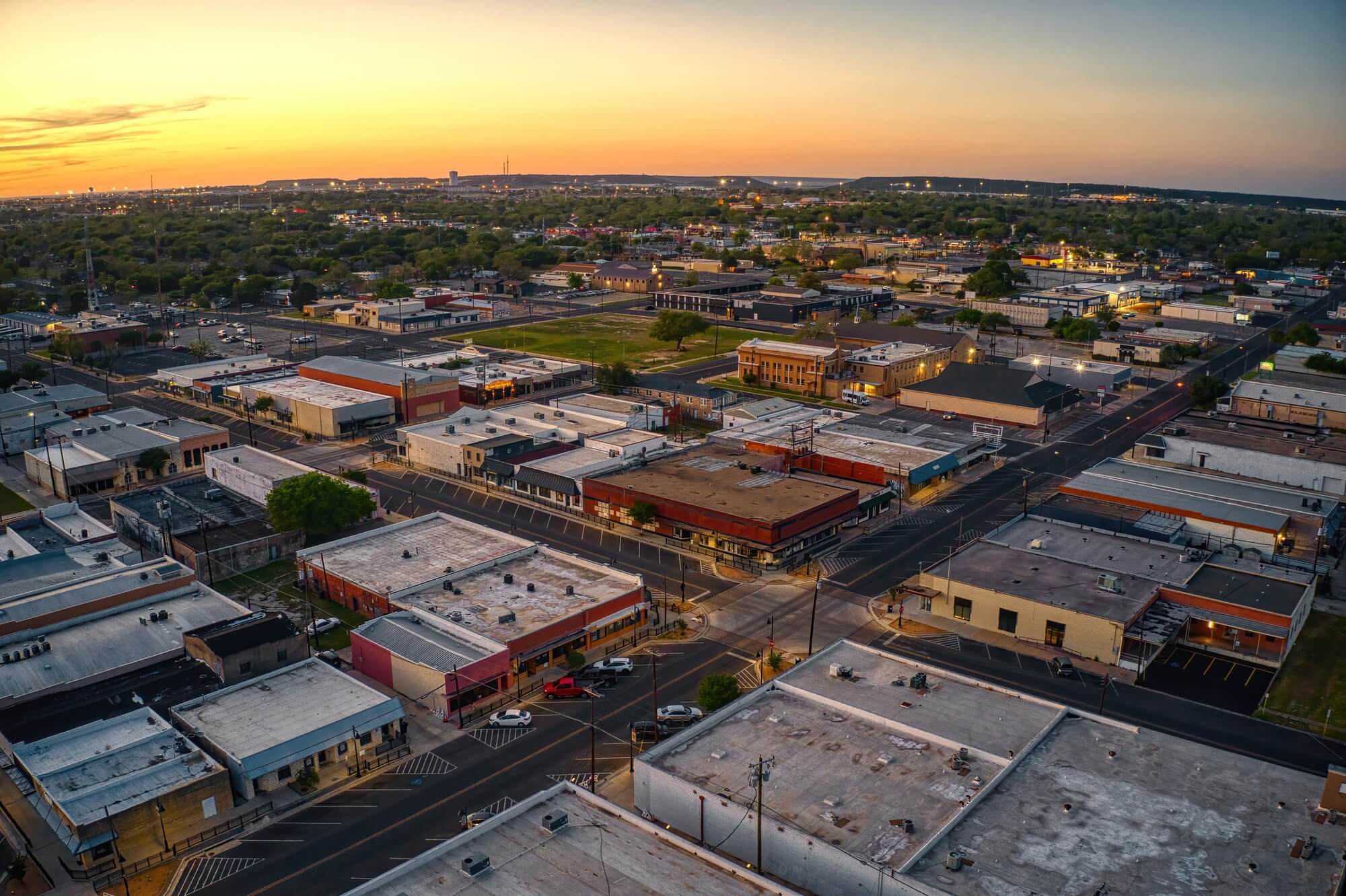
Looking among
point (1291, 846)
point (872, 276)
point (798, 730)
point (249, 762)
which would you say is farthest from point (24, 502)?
point (872, 276)

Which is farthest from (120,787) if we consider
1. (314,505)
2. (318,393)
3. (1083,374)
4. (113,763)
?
(1083,374)

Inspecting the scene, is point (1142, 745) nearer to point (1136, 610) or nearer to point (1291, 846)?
point (1291, 846)

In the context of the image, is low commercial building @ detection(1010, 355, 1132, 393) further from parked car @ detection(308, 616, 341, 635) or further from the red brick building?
parked car @ detection(308, 616, 341, 635)

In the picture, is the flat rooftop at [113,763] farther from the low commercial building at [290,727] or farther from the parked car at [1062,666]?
the parked car at [1062,666]

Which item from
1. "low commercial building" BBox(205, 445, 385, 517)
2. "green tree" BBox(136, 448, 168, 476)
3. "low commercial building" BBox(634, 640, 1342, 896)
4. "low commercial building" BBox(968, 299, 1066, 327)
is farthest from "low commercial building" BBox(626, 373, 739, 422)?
"low commercial building" BBox(968, 299, 1066, 327)

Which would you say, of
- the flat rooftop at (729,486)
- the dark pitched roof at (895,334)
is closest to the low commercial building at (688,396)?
the flat rooftop at (729,486)
